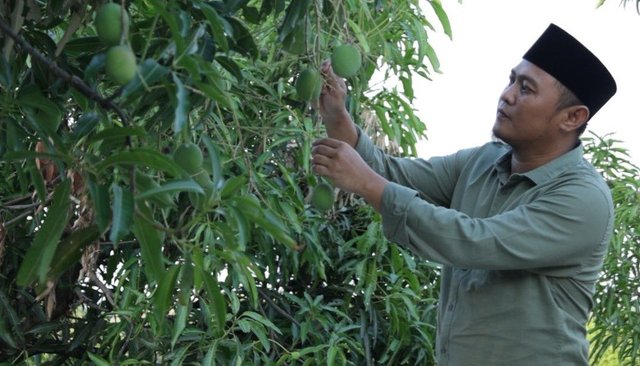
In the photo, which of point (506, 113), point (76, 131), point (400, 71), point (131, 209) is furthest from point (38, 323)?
point (131, 209)

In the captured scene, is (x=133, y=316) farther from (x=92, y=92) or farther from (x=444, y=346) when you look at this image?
(x=92, y=92)

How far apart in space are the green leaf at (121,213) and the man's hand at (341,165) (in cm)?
72

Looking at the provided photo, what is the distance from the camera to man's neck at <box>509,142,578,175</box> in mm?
1923

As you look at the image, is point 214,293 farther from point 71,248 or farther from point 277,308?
point 277,308

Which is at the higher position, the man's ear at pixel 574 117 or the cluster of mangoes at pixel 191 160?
the man's ear at pixel 574 117

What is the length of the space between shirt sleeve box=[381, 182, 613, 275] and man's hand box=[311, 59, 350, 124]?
0.67 ft

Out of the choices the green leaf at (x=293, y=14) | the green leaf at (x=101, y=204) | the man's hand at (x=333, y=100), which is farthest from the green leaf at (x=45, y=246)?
the man's hand at (x=333, y=100)

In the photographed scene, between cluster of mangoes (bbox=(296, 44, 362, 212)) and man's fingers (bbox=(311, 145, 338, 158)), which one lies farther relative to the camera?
man's fingers (bbox=(311, 145, 338, 158))

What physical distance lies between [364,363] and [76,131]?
1.69 m

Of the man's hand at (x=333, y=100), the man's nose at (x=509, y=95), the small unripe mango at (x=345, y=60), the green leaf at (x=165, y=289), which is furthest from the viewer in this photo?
the man's nose at (x=509, y=95)

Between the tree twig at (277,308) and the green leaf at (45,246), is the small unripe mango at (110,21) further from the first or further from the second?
the tree twig at (277,308)

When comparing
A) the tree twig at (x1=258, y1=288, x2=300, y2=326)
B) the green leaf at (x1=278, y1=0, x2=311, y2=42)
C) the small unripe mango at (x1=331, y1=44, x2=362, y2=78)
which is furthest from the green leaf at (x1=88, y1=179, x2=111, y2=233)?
the tree twig at (x1=258, y1=288, x2=300, y2=326)

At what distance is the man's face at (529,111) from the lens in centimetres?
186

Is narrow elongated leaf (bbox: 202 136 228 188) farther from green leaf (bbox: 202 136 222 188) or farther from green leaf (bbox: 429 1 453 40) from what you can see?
green leaf (bbox: 429 1 453 40)
